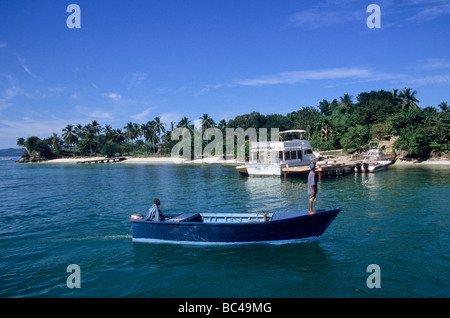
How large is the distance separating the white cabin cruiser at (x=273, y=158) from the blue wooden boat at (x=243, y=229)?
77.8 feet

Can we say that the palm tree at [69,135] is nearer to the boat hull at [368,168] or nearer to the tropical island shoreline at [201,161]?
the tropical island shoreline at [201,161]

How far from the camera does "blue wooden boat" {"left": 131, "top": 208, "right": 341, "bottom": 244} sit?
38.0 feet

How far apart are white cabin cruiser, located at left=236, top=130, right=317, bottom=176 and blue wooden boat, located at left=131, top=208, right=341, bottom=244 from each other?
77.8 feet

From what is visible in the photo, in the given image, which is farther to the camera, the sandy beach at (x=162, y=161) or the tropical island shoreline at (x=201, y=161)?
the sandy beach at (x=162, y=161)

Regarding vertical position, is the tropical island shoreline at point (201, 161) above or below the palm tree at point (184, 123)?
below

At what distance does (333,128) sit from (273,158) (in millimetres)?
29927

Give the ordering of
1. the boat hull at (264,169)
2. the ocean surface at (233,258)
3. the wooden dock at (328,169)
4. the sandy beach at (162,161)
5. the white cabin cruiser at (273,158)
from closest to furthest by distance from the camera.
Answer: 1. the ocean surface at (233,258)
2. the wooden dock at (328,169)
3. the boat hull at (264,169)
4. the white cabin cruiser at (273,158)
5. the sandy beach at (162,161)

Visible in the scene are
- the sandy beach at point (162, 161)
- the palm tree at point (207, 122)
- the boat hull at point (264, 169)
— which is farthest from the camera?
the palm tree at point (207, 122)

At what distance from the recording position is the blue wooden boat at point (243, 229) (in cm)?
1159

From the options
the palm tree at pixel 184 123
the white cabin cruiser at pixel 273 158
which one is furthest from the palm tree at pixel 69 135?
the white cabin cruiser at pixel 273 158

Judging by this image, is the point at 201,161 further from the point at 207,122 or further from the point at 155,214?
the point at 155,214
